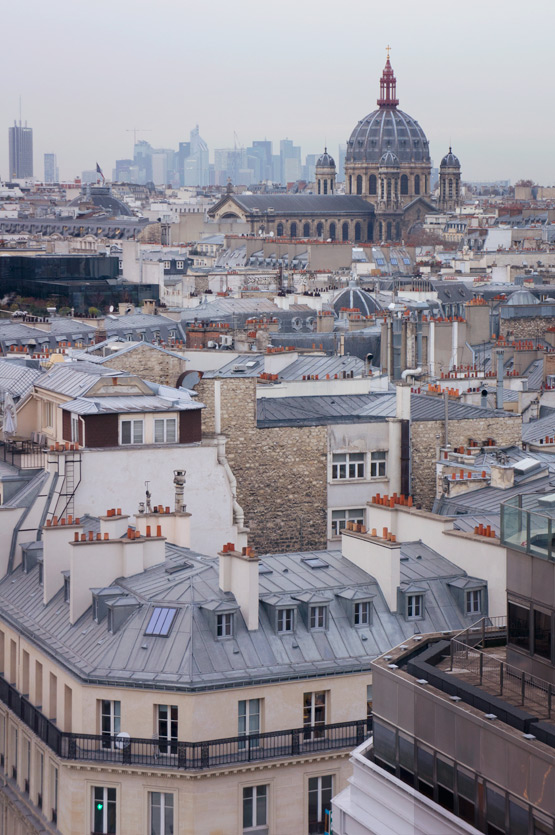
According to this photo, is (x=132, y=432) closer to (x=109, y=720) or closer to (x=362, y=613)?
(x=362, y=613)

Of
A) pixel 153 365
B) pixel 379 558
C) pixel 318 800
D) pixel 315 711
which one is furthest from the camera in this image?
pixel 153 365

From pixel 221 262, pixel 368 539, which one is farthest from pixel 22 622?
pixel 221 262

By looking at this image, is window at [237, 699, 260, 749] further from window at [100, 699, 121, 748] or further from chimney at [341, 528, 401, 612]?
chimney at [341, 528, 401, 612]

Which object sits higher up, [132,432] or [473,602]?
[132,432]

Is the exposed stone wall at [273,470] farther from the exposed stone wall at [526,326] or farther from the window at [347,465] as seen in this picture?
the exposed stone wall at [526,326]

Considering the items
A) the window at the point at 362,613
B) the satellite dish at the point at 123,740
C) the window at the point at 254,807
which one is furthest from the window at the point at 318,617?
the satellite dish at the point at 123,740

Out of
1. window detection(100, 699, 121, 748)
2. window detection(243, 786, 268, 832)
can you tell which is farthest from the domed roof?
window detection(243, 786, 268, 832)

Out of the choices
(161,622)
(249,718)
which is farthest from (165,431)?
(249,718)
